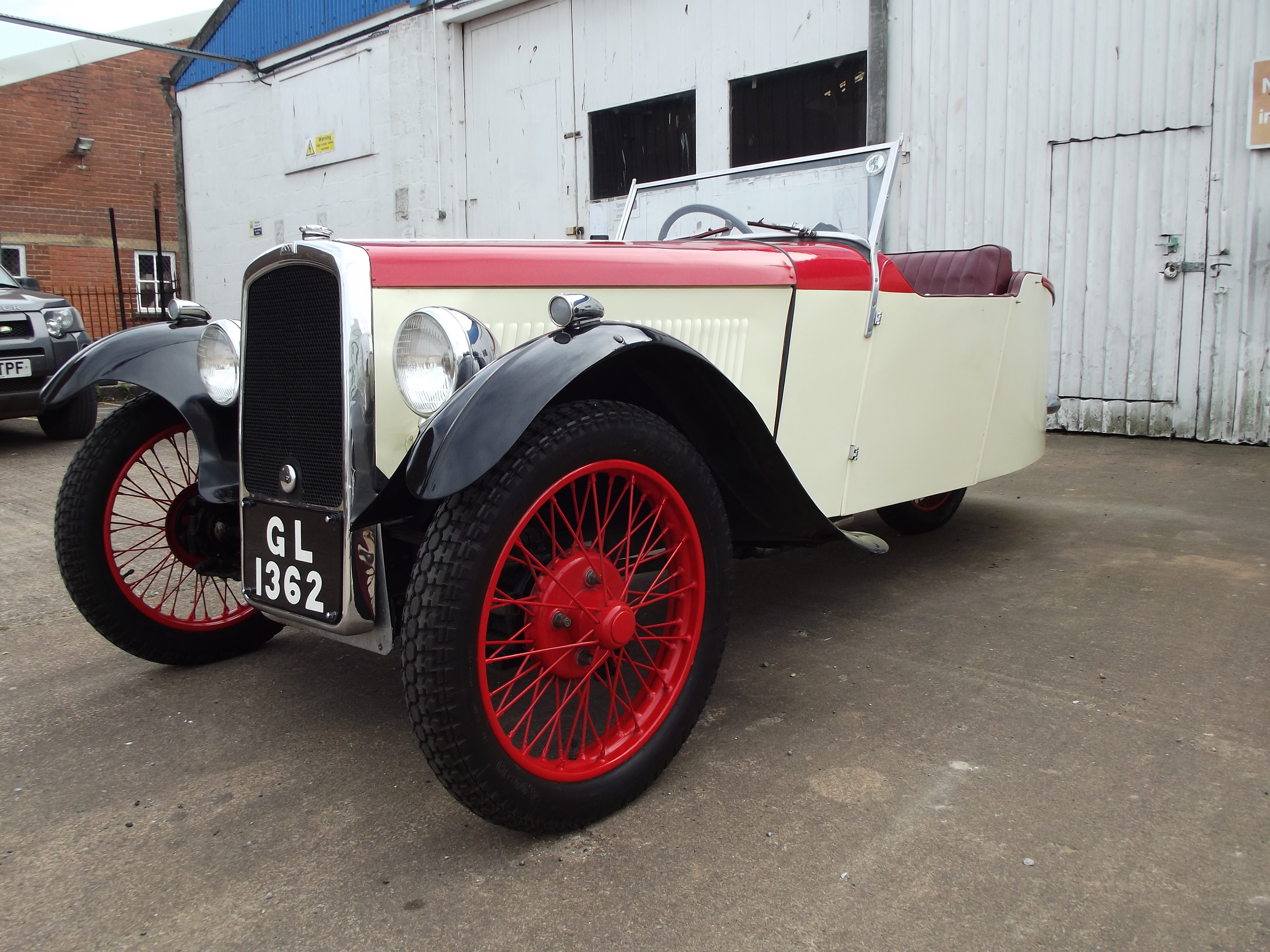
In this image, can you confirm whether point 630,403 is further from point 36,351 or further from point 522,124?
point 522,124

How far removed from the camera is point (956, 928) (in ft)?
5.38

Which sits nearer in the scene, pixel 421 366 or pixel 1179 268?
pixel 421 366

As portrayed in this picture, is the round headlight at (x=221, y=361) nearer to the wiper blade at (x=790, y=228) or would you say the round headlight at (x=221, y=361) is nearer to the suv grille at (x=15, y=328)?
the wiper blade at (x=790, y=228)

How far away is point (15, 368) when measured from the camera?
275 inches

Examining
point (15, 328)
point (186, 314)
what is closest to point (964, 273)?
point (186, 314)

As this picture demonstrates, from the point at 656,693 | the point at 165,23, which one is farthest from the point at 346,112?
the point at 656,693

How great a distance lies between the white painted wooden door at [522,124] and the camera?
935 cm

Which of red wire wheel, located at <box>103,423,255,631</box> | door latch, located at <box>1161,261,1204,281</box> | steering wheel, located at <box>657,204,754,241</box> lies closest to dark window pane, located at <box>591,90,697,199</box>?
door latch, located at <box>1161,261,1204,281</box>

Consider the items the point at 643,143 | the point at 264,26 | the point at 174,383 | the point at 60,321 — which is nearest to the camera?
the point at 174,383

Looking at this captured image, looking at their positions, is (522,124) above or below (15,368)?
above

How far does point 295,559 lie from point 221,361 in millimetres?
702

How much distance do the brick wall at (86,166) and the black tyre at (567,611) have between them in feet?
57.3

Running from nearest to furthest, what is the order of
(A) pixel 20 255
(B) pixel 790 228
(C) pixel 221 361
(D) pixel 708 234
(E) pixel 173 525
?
(C) pixel 221 361 → (E) pixel 173 525 → (B) pixel 790 228 → (D) pixel 708 234 → (A) pixel 20 255

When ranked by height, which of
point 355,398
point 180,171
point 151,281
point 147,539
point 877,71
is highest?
point 180,171
